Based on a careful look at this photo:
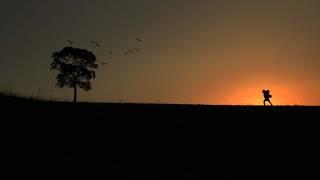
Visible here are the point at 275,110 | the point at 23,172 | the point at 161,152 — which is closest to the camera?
the point at 23,172

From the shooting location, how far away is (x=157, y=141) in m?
24.8

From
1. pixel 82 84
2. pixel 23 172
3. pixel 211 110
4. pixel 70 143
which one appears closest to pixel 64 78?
pixel 82 84

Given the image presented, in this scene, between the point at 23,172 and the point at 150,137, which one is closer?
the point at 23,172

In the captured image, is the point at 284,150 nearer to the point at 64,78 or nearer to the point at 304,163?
the point at 304,163

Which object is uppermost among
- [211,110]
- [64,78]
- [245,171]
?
[64,78]

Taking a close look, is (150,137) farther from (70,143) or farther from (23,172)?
(23,172)

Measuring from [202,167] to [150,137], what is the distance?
408cm

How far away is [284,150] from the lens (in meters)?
23.9

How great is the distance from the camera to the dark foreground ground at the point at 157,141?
20391 mm

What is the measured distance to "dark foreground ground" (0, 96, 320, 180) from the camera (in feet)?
66.9

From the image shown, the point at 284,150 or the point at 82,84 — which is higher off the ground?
the point at 82,84

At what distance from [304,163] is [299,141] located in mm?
2410

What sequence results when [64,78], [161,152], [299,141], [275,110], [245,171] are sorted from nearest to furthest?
[245,171]
[161,152]
[299,141]
[275,110]
[64,78]

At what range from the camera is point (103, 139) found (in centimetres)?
2522
